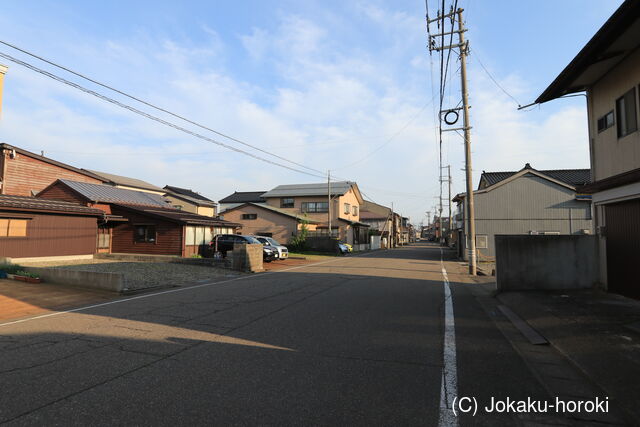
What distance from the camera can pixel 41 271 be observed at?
12.4m

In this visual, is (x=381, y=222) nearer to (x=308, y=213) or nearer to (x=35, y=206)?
(x=308, y=213)

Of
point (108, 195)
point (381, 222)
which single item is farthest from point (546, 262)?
point (381, 222)

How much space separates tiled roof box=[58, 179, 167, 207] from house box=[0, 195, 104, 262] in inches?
115

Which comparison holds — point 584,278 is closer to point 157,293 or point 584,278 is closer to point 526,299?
→ point 526,299

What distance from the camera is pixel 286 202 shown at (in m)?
47.6

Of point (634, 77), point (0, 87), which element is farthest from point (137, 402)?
point (0, 87)

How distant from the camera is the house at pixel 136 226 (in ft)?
75.8

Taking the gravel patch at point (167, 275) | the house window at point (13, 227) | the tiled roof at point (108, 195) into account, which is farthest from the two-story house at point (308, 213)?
the house window at point (13, 227)

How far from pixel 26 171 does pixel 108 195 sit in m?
7.33

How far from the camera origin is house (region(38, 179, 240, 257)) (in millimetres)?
23094

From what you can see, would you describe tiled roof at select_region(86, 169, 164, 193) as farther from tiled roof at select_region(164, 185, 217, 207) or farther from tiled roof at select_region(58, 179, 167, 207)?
tiled roof at select_region(58, 179, 167, 207)

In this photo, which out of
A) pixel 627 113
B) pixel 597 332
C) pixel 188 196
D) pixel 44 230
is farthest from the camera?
pixel 188 196

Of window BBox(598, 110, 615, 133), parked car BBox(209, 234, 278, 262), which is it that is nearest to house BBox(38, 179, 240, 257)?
parked car BBox(209, 234, 278, 262)

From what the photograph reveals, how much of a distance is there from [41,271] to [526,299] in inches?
604
